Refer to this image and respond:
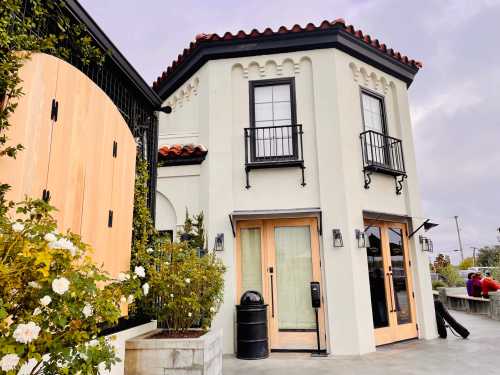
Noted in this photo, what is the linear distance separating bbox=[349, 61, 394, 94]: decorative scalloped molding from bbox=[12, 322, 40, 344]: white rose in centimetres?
826

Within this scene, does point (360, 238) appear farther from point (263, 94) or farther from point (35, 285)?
point (35, 285)

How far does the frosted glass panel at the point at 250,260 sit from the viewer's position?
7.37 meters

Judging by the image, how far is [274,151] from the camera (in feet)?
25.5

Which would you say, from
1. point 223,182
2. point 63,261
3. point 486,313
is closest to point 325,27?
point 223,182

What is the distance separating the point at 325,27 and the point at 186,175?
4.57m

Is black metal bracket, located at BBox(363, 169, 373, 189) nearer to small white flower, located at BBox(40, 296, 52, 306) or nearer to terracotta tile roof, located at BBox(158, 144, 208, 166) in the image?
terracotta tile roof, located at BBox(158, 144, 208, 166)

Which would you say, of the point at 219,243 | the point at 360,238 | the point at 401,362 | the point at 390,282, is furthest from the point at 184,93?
the point at 401,362

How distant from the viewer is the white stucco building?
7098 mm

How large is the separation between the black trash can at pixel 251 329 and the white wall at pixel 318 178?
0.46 m

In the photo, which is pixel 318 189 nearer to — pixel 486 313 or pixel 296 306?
pixel 296 306

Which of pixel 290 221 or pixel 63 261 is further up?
pixel 290 221

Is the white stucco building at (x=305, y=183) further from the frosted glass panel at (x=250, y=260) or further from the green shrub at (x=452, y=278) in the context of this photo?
the green shrub at (x=452, y=278)

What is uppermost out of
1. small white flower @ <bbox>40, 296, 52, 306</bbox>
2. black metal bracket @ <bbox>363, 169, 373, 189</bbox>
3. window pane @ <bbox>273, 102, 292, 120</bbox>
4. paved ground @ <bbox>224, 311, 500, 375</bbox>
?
window pane @ <bbox>273, 102, 292, 120</bbox>

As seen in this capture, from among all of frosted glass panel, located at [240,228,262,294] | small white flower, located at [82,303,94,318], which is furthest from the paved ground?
small white flower, located at [82,303,94,318]
